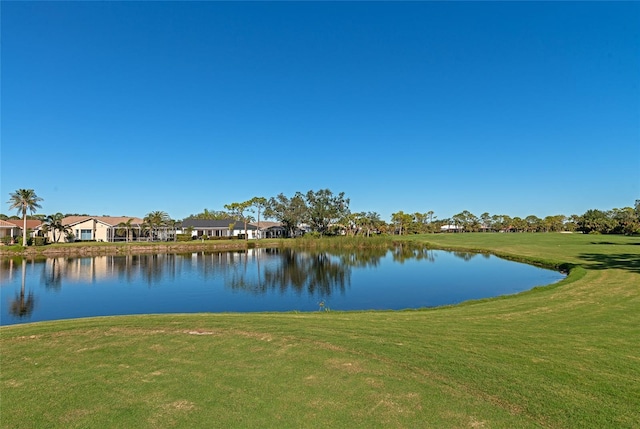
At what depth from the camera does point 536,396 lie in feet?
15.1

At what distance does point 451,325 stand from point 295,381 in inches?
202

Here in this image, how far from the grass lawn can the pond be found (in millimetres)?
9003

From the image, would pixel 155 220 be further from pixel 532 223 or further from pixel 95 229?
pixel 532 223

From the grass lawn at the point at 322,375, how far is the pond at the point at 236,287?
900cm

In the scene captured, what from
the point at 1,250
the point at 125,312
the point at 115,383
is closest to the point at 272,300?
the point at 125,312

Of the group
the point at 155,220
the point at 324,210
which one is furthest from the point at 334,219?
the point at 155,220

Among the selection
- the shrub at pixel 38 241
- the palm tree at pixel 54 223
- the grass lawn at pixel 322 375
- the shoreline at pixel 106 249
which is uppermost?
the palm tree at pixel 54 223

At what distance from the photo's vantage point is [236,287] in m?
23.7

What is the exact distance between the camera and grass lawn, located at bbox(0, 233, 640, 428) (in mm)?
4176

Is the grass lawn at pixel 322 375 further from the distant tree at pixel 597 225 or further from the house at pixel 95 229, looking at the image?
the distant tree at pixel 597 225

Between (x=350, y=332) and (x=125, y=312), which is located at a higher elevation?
(x=350, y=332)

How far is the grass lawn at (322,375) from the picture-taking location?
4176 millimetres

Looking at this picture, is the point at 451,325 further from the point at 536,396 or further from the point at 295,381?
the point at 295,381

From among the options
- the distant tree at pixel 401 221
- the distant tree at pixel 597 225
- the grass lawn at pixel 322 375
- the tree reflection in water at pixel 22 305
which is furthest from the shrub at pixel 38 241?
the distant tree at pixel 597 225
